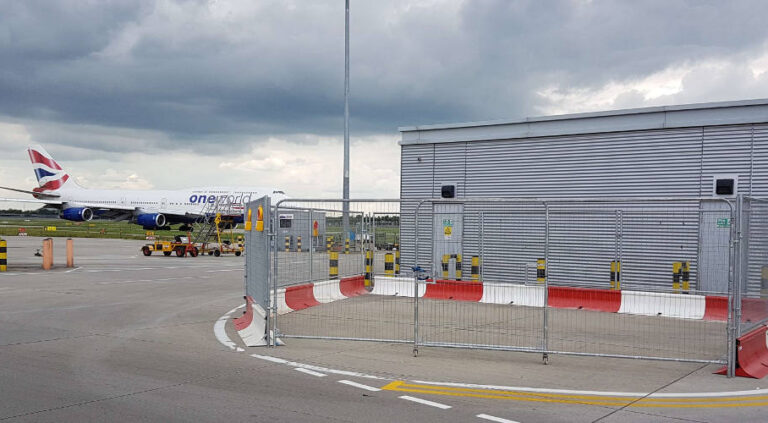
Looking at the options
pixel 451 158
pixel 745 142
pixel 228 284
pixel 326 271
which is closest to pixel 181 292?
pixel 228 284

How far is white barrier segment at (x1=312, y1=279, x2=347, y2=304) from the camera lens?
48.3 feet

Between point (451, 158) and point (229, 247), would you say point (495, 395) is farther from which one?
point (229, 247)

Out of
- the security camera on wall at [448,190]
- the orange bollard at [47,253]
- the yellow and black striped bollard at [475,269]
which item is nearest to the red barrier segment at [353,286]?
the yellow and black striped bollard at [475,269]

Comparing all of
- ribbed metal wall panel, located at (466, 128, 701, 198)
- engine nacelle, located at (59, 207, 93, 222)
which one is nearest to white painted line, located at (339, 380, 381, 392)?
ribbed metal wall panel, located at (466, 128, 701, 198)

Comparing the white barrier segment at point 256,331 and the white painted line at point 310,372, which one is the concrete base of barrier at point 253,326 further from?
the white painted line at point 310,372

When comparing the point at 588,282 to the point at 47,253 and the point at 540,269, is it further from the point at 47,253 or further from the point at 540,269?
the point at 47,253

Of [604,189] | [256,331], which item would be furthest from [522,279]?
[256,331]

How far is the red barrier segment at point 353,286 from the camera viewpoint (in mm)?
16116

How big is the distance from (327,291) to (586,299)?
5.99 metres

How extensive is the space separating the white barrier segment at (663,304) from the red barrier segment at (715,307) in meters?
0.06

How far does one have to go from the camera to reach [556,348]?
9.93m

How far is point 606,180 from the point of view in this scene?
18469mm

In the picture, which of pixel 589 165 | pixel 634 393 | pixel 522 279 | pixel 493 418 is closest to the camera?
pixel 493 418

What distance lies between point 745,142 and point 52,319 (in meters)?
16.4
